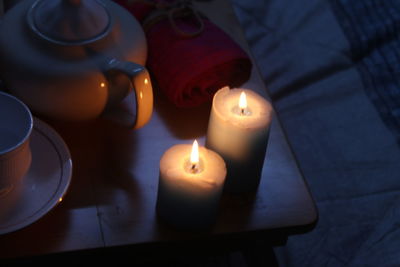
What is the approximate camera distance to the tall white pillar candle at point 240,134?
626 millimetres

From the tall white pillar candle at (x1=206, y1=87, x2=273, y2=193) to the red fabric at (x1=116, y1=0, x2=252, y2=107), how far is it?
0.33 ft

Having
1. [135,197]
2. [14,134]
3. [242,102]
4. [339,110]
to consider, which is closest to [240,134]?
[242,102]

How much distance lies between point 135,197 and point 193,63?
21 cm

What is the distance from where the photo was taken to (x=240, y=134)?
2.06 feet

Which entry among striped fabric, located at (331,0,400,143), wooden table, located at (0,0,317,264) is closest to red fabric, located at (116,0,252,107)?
wooden table, located at (0,0,317,264)

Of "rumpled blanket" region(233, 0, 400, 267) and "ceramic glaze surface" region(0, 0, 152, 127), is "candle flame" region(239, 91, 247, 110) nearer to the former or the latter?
"ceramic glaze surface" region(0, 0, 152, 127)

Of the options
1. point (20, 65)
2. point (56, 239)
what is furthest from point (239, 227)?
point (20, 65)

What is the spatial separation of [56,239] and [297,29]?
2.38ft

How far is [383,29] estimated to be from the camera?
41.8 inches

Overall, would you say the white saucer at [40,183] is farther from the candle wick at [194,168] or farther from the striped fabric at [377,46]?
the striped fabric at [377,46]

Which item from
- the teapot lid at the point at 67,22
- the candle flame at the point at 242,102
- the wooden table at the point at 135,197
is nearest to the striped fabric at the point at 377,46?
the wooden table at the point at 135,197

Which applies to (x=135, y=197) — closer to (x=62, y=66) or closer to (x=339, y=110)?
(x=62, y=66)

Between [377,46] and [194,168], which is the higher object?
[194,168]

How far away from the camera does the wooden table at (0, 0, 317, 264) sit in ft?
2.02
